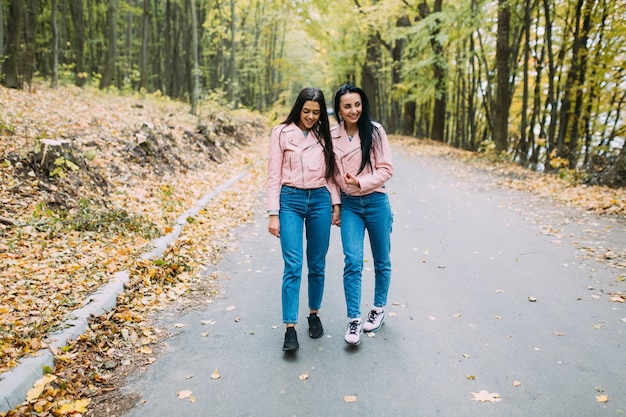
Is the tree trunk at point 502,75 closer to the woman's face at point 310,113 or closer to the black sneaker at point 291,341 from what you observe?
the woman's face at point 310,113

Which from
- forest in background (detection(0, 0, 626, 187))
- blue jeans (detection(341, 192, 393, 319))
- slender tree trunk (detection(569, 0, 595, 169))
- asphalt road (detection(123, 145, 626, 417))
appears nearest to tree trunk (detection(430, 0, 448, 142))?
forest in background (detection(0, 0, 626, 187))

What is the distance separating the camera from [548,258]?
639cm

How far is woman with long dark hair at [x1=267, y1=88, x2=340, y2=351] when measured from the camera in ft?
12.6

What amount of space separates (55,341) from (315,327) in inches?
82.4

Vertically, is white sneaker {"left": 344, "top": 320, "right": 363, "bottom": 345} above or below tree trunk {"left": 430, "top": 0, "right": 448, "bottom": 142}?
below

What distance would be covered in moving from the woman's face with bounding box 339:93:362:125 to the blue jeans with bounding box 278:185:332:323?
0.63 m

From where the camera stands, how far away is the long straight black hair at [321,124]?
12.6 ft

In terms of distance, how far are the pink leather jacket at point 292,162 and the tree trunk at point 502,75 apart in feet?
48.0

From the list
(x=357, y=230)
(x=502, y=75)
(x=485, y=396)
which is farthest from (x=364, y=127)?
(x=502, y=75)

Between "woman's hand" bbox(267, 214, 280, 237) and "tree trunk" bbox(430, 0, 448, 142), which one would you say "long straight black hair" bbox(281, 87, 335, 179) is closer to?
"woman's hand" bbox(267, 214, 280, 237)

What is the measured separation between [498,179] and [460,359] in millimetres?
10602

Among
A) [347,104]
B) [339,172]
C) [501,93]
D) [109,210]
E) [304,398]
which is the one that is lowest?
[304,398]

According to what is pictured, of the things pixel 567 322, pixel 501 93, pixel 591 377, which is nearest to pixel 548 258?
pixel 567 322

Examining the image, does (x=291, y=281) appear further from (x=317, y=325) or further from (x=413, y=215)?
(x=413, y=215)
